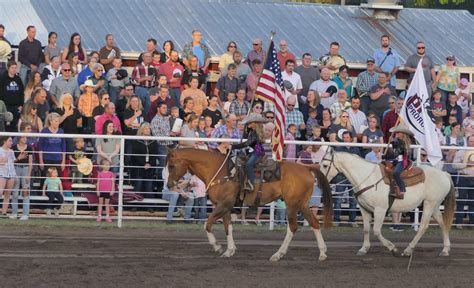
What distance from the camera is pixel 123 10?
28672 millimetres

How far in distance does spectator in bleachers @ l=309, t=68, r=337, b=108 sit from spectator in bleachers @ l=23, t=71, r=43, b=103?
19.1 feet

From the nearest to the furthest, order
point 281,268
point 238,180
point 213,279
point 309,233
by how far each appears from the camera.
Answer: point 213,279 < point 281,268 < point 238,180 < point 309,233

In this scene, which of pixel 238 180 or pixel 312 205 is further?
pixel 312 205

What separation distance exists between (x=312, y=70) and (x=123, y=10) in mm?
5683

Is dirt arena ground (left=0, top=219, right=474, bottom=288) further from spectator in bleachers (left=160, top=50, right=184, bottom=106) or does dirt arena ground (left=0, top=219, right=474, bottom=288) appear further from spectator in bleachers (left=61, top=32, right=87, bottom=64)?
spectator in bleachers (left=61, top=32, right=87, bottom=64)

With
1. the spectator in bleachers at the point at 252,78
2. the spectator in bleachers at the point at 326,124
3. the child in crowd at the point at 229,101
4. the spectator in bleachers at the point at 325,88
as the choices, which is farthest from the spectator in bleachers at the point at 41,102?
the spectator in bleachers at the point at 325,88

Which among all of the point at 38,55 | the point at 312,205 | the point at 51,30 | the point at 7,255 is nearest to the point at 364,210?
the point at 312,205

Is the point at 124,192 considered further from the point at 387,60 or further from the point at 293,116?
the point at 387,60

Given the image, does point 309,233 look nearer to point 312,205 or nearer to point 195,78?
point 312,205

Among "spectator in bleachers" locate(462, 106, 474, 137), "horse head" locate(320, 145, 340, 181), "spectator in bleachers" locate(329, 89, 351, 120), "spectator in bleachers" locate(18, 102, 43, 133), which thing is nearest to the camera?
"horse head" locate(320, 145, 340, 181)

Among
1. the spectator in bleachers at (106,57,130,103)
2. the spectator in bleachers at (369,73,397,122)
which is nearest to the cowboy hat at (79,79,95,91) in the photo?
the spectator in bleachers at (106,57,130,103)

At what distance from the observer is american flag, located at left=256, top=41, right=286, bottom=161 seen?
19.2 metres

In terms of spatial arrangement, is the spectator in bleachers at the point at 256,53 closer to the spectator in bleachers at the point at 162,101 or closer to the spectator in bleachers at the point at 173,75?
the spectator in bleachers at the point at 173,75

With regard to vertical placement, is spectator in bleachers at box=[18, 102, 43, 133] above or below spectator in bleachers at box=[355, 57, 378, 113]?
below
